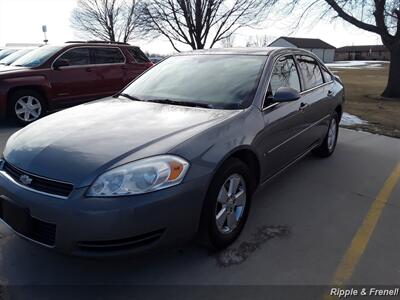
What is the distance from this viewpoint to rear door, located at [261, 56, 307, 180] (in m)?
3.54

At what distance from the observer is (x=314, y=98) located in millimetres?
4680

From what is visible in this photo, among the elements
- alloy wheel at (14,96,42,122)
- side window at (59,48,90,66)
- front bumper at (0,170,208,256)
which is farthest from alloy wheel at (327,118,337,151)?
alloy wheel at (14,96,42,122)

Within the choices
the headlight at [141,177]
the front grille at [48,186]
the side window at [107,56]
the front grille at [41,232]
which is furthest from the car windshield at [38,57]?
the headlight at [141,177]

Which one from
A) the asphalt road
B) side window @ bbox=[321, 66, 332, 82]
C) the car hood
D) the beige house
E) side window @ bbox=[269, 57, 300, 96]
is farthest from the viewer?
the beige house

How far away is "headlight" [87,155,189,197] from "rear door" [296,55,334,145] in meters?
2.30

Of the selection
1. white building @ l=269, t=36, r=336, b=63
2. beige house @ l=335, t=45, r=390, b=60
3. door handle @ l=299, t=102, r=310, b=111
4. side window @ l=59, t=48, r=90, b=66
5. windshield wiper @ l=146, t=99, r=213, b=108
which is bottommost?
beige house @ l=335, t=45, r=390, b=60

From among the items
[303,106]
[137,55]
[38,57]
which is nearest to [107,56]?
[137,55]

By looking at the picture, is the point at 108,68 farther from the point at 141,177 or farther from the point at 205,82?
the point at 141,177

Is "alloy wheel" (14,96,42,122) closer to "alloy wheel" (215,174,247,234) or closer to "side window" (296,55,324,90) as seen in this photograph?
"side window" (296,55,324,90)

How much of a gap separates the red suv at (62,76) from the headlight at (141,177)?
5.89m

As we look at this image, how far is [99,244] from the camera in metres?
2.40

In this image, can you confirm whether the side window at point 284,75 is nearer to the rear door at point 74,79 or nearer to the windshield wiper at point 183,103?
the windshield wiper at point 183,103

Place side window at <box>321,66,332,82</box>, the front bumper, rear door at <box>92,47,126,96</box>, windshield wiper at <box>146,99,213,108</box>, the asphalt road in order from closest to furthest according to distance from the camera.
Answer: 1. the front bumper
2. the asphalt road
3. windshield wiper at <box>146,99,213,108</box>
4. side window at <box>321,66,332,82</box>
5. rear door at <box>92,47,126,96</box>

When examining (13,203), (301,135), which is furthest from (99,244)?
(301,135)
